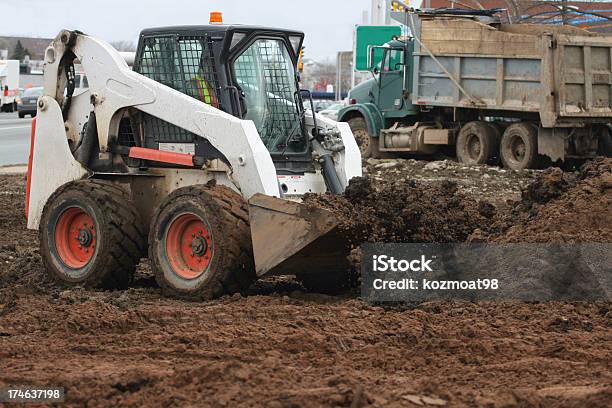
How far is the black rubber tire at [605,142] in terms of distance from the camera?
21.6 metres

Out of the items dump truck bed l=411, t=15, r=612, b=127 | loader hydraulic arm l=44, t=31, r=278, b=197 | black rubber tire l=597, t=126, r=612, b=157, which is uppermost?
dump truck bed l=411, t=15, r=612, b=127

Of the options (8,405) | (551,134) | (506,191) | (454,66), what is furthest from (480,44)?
(8,405)

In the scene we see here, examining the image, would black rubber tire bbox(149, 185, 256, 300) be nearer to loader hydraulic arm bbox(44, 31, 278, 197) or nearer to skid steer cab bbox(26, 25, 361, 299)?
skid steer cab bbox(26, 25, 361, 299)

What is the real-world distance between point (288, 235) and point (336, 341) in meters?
1.62

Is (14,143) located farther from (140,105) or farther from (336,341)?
(336,341)

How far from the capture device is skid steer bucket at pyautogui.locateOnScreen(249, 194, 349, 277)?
8188 millimetres

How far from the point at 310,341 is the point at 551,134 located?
14860mm

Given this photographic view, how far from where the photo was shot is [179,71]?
955cm

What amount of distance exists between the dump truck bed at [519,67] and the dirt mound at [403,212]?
1088 centimetres

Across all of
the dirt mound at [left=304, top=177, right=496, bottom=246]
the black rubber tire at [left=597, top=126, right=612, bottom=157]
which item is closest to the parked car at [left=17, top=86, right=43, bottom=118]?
the black rubber tire at [left=597, top=126, right=612, bottom=157]

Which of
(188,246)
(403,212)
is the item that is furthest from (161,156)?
(403,212)

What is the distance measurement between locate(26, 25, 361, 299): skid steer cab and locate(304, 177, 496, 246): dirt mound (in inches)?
11.4

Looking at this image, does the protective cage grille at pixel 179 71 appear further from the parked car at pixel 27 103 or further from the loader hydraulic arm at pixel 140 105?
the parked car at pixel 27 103

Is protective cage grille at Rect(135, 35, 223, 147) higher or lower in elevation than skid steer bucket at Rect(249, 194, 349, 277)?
higher
